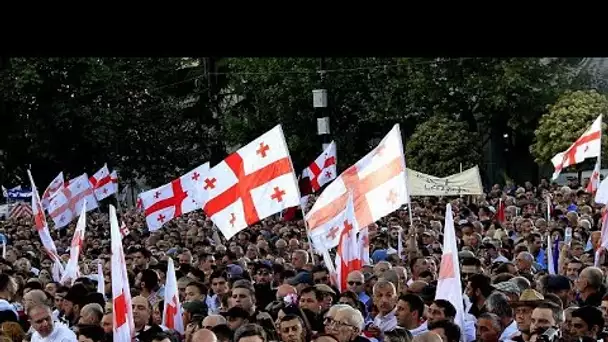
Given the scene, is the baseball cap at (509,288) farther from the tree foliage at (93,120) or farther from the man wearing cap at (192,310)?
the tree foliage at (93,120)

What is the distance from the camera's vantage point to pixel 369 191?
52.7ft

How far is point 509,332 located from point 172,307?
2833 millimetres

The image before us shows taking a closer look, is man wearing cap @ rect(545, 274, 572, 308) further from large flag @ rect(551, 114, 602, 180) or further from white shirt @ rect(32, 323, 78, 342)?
large flag @ rect(551, 114, 602, 180)

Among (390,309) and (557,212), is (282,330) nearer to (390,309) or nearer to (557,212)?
(390,309)

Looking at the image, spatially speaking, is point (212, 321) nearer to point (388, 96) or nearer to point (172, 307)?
point (172, 307)

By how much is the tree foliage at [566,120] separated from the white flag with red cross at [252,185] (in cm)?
3061

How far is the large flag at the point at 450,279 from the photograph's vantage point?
10.3 meters

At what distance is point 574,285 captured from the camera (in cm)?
1211

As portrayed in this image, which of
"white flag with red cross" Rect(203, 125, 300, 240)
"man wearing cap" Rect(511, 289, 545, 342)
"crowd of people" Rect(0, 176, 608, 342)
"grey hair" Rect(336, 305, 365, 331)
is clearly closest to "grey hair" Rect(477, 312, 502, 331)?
"crowd of people" Rect(0, 176, 608, 342)

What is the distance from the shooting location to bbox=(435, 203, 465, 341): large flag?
404 inches

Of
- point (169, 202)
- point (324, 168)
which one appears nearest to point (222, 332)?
point (169, 202)

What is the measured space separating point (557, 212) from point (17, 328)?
1428cm

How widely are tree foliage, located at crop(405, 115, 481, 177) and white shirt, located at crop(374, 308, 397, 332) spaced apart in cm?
3709

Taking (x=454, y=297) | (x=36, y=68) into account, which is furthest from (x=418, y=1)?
(x=36, y=68)
